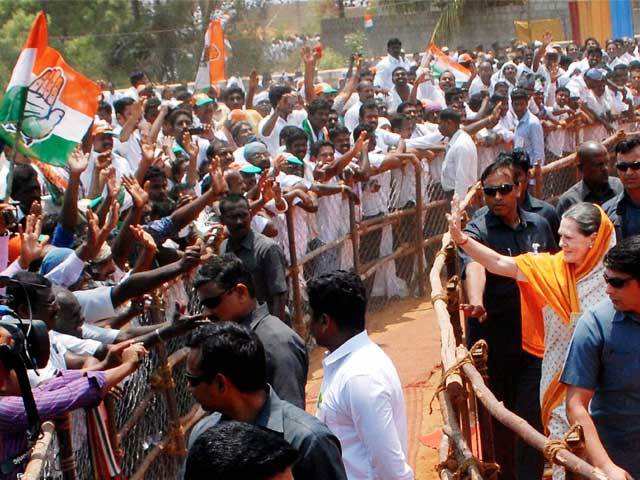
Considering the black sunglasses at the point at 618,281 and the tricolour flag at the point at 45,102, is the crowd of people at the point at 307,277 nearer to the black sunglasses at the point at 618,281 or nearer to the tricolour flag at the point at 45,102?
the black sunglasses at the point at 618,281

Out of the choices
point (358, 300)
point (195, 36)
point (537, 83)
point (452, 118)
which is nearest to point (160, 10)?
point (195, 36)

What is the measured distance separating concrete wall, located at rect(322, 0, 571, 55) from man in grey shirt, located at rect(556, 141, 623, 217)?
24.3 meters

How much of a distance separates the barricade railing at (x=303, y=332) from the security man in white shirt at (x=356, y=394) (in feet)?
1.42

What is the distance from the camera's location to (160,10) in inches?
1187

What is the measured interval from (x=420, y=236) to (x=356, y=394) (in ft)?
26.6

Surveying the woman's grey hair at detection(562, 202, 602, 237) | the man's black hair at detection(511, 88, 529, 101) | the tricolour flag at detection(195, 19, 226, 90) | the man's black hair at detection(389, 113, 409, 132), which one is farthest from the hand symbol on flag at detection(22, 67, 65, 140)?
the tricolour flag at detection(195, 19, 226, 90)

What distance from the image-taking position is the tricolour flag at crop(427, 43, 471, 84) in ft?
58.7

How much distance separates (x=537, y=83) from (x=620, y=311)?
15504mm

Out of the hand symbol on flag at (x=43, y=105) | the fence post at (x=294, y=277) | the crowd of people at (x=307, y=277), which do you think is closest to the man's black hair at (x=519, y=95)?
the crowd of people at (x=307, y=277)

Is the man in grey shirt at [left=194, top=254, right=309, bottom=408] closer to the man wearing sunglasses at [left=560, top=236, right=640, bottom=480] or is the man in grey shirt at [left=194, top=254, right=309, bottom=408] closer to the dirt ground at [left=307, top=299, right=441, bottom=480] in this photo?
the man wearing sunglasses at [left=560, top=236, right=640, bottom=480]

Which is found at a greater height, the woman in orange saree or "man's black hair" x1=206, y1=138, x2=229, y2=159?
"man's black hair" x1=206, y1=138, x2=229, y2=159

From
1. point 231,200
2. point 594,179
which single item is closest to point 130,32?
point 594,179

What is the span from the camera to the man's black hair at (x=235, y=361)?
11.9 ft

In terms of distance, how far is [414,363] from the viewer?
9.90 meters
